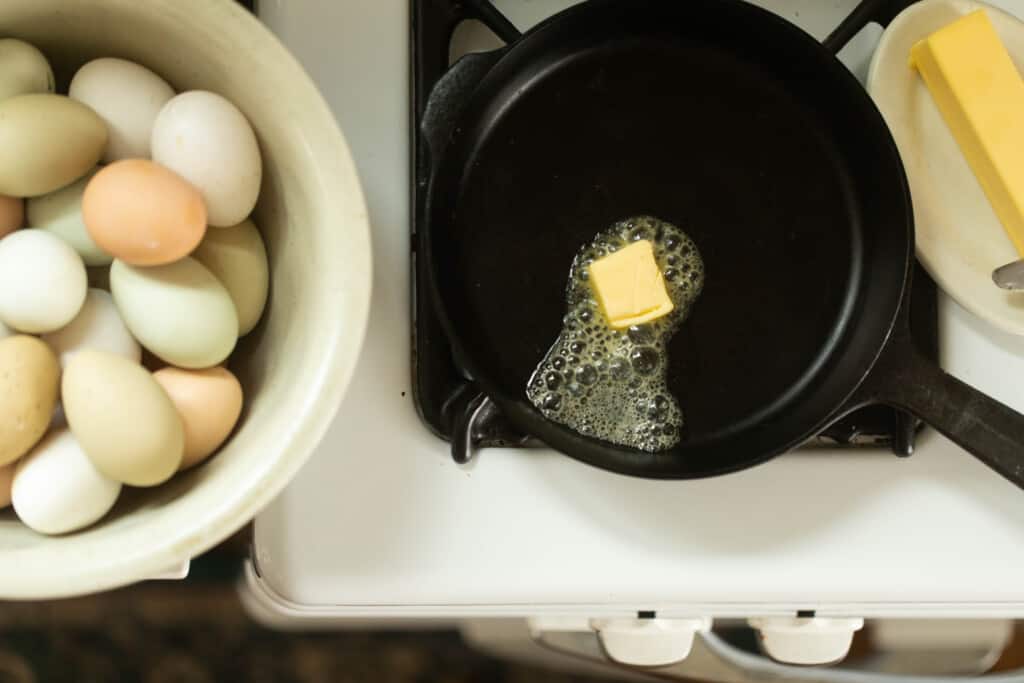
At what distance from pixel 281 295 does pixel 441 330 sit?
0.32 ft

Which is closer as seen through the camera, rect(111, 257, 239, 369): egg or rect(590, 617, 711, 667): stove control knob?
rect(111, 257, 239, 369): egg

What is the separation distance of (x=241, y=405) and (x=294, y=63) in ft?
0.50

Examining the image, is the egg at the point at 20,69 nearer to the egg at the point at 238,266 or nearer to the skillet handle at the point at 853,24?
the egg at the point at 238,266

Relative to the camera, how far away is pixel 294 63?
43cm

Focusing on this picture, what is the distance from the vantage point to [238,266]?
1.54 feet

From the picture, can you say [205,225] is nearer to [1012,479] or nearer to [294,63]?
[294,63]

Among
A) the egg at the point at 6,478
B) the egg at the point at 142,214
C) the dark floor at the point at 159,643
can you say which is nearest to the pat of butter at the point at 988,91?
the egg at the point at 142,214

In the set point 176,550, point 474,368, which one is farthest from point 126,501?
point 474,368

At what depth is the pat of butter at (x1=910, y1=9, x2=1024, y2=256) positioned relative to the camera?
1.74ft

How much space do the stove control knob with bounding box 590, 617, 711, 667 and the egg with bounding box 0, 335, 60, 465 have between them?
306 mm

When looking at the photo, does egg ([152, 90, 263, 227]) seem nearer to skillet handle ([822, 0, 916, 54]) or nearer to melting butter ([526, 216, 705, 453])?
melting butter ([526, 216, 705, 453])

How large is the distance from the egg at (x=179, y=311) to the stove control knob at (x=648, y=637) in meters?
0.27

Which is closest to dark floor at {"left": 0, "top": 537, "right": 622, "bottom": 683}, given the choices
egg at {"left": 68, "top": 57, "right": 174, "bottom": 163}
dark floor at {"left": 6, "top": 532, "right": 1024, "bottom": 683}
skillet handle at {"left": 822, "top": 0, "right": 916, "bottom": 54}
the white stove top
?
dark floor at {"left": 6, "top": 532, "right": 1024, "bottom": 683}

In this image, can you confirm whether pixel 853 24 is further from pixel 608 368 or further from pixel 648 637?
pixel 648 637
